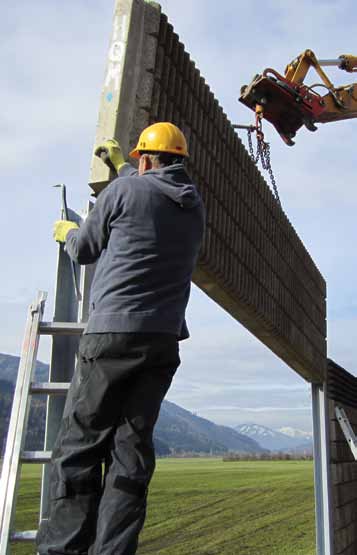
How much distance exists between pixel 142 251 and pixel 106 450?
2.43 ft

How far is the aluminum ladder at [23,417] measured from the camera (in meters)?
2.42

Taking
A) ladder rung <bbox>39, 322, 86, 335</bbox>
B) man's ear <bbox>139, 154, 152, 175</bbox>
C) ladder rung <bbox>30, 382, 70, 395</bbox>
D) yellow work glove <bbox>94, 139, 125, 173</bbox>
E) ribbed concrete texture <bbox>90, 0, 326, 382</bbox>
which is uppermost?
ribbed concrete texture <bbox>90, 0, 326, 382</bbox>

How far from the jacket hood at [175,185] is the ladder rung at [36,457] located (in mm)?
1151

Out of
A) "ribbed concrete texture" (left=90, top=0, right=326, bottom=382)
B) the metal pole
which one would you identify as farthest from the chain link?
the metal pole

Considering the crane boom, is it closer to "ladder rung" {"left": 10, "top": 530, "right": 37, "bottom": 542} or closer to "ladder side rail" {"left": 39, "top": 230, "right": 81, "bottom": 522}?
"ladder side rail" {"left": 39, "top": 230, "right": 81, "bottom": 522}

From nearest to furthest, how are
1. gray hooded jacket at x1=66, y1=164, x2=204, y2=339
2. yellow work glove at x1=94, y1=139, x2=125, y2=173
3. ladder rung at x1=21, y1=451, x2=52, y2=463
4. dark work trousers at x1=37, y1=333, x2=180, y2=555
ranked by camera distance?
dark work trousers at x1=37, y1=333, x2=180, y2=555 → gray hooded jacket at x1=66, y1=164, x2=204, y2=339 → ladder rung at x1=21, y1=451, x2=52, y2=463 → yellow work glove at x1=94, y1=139, x2=125, y2=173

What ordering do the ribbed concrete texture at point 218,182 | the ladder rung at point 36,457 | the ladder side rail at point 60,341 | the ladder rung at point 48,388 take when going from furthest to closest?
the ribbed concrete texture at point 218,182, the ladder side rail at point 60,341, the ladder rung at point 48,388, the ladder rung at point 36,457

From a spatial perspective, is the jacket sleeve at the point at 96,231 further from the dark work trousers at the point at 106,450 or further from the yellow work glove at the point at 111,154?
the yellow work glove at the point at 111,154

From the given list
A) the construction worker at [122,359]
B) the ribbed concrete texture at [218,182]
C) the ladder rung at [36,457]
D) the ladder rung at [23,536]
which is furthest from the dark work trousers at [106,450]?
the ribbed concrete texture at [218,182]

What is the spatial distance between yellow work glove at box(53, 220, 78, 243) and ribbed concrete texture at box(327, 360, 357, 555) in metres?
6.52

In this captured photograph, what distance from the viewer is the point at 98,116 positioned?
11.5 feet

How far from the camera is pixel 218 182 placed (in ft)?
15.4

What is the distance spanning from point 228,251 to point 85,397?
283cm

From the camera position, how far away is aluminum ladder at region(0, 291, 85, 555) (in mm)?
2422
